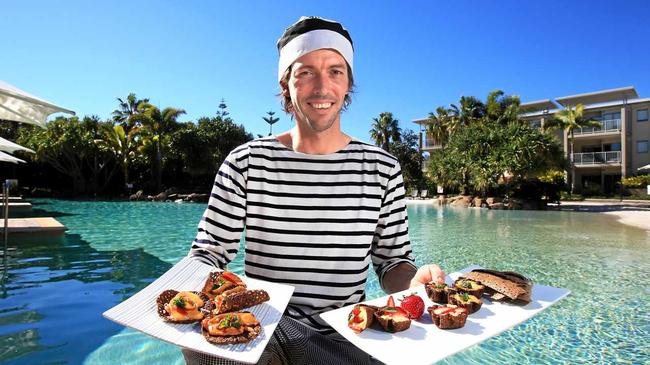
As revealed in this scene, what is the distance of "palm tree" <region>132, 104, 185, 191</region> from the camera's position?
121 feet

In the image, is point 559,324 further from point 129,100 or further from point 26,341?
point 129,100

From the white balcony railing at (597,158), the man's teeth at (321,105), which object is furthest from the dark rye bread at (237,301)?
the white balcony railing at (597,158)

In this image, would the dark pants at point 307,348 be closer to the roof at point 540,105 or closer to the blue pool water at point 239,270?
the blue pool water at point 239,270

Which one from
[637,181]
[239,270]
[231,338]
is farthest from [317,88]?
[637,181]

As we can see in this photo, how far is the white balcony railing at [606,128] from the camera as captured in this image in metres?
36.2

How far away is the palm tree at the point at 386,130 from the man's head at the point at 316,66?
48.0 meters

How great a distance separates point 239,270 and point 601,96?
43480 mm

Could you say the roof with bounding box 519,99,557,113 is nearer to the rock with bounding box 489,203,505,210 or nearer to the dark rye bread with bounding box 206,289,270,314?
the rock with bounding box 489,203,505,210

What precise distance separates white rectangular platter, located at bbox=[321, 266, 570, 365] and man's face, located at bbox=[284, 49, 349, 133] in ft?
2.70

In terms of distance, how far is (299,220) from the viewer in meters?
1.75

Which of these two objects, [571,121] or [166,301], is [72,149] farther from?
[571,121]

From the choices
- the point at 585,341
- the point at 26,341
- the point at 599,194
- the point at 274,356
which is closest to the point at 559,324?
the point at 585,341

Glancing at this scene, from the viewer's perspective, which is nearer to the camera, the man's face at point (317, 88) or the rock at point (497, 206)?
the man's face at point (317, 88)

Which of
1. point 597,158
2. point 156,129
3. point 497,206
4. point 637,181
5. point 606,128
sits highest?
point 606,128
